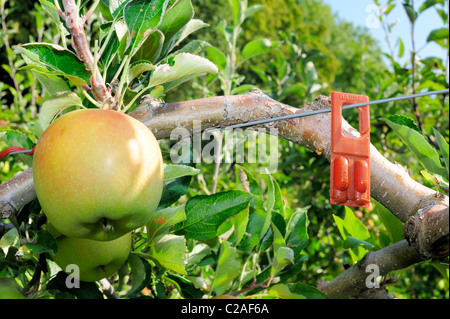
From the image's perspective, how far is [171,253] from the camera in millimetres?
691

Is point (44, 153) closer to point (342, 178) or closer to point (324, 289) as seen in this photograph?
point (342, 178)

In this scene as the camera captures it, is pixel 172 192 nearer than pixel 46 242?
No

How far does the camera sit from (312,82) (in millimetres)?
1942

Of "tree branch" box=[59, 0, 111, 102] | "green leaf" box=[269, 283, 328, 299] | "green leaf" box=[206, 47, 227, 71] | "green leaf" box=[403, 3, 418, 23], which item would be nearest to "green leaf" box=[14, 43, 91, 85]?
"tree branch" box=[59, 0, 111, 102]

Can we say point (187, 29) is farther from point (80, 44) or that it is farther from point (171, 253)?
point (171, 253)

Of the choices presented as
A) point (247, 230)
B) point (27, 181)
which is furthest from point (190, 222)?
point (27, 181)

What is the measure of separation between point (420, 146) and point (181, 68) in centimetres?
37

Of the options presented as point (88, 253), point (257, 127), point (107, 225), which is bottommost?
point (88, 253)

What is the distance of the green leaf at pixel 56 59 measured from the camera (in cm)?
60

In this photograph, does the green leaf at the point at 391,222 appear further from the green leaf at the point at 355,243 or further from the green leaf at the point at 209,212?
the green leaf at the point at 209,212

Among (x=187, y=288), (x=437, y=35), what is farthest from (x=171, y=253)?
(x=437, y=35)

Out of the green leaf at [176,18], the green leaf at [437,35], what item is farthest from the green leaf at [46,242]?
the green leaf at [437,35]

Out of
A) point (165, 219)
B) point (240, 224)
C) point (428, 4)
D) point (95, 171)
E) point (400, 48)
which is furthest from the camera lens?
point (400, 48)
